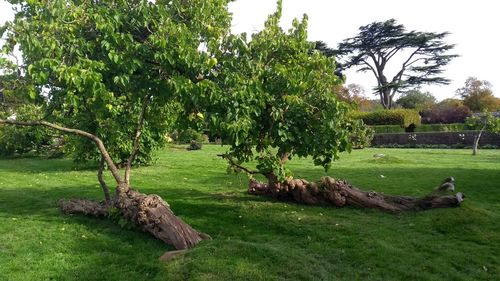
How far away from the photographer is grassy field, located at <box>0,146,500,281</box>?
543 centimetres

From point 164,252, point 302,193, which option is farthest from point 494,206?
point 164,252

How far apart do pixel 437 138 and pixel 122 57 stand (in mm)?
30878

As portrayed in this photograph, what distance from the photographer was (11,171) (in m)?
16.2

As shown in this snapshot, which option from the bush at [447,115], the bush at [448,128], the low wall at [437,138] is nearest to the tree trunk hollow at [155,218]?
the low wall at [437,138]

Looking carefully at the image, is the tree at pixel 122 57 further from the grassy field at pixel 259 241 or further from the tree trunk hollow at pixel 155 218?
the grassy field at pixel 259 241

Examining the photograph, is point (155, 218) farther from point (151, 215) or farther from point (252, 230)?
point (252, 230)

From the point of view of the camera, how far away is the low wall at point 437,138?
30517 millimetres

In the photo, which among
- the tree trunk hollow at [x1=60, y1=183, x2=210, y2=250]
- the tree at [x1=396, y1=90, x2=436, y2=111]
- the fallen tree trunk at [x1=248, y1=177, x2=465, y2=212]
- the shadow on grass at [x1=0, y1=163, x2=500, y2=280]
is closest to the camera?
the shadow on grass at [x1=0, y1=163, x2=500, y2=280]

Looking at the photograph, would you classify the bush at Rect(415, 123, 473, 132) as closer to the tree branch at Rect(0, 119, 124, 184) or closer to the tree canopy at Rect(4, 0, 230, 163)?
the tree canopy at Rect(4, 0, 230, 163)

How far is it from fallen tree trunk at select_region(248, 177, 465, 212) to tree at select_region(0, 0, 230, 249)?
10.4 feet

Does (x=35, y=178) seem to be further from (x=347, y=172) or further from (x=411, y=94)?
(x=411, y=94)

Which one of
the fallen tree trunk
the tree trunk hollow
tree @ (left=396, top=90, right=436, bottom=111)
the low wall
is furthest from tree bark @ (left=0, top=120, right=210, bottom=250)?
tree @ (left=396, top=90, right=436, bottom=111)

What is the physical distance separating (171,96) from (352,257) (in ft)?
11.5

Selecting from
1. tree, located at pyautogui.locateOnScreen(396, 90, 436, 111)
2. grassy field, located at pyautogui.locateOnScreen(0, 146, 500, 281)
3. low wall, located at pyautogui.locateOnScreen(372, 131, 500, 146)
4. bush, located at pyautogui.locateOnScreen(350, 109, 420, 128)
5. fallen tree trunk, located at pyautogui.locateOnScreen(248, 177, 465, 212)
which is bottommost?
grassy field, located at pyautogui.locateOnScreen(0, 146, 500, 281)
